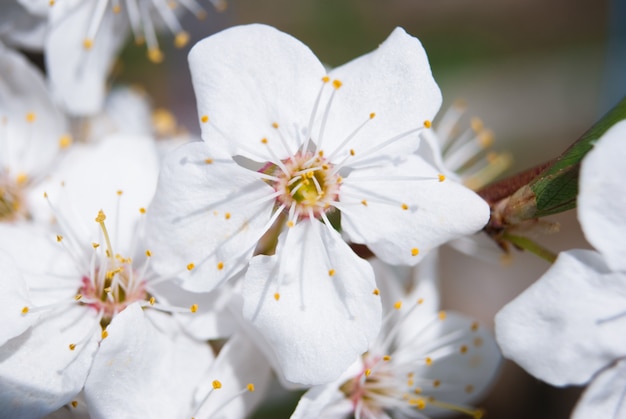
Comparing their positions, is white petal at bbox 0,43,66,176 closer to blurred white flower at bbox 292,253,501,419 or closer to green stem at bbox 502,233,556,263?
blurred white flower at bbox 292,253,501,419

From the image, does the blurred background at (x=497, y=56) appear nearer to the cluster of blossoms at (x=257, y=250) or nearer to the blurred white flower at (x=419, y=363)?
the blurred white flower at (x=419, y=363)

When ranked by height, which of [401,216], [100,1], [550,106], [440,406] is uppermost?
[100,1]

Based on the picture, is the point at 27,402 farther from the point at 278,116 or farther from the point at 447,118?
the point at 447,118

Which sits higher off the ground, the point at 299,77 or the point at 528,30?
the point at 299,77

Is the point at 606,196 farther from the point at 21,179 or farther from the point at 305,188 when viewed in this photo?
the point at 21,179

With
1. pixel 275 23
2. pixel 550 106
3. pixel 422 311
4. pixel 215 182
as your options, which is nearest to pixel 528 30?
pixel 550 106

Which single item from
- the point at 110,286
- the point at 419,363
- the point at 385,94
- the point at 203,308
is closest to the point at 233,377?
the point at 203,308
